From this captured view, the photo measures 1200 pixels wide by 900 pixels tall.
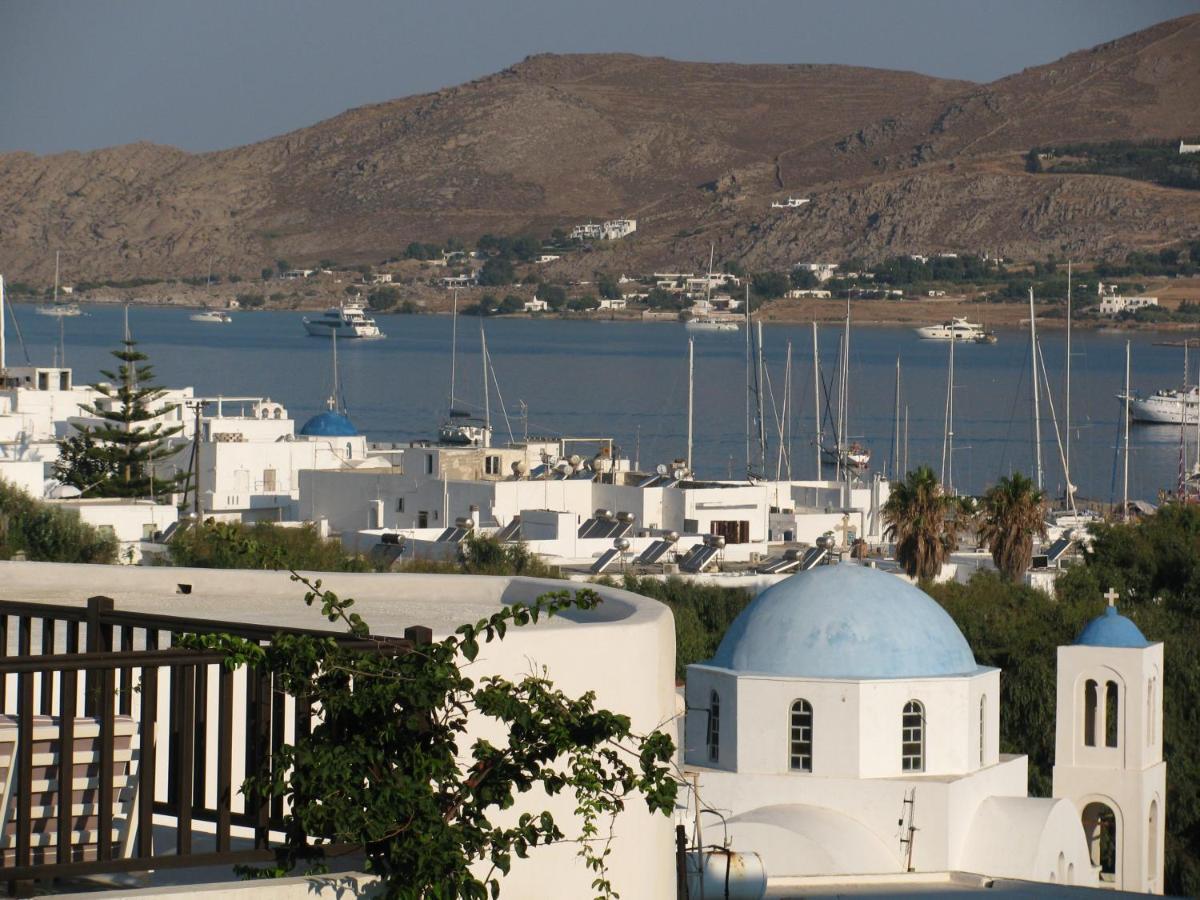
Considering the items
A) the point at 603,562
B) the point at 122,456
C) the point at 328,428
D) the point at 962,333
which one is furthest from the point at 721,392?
the point at 603,562

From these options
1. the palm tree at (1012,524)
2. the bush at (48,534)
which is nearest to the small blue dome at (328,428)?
the bush at (48,534)

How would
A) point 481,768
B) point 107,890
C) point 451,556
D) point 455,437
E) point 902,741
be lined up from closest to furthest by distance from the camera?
point 107,890 < point 481,768 < point 902,741 < point 451,556 < point 455,437

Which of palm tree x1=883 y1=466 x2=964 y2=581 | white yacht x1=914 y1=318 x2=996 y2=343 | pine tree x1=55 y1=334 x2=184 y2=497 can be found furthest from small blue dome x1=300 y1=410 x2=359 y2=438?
white yacht x1=914 y1=318 x2=996 y2=343

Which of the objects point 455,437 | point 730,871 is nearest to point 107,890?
point 730,871

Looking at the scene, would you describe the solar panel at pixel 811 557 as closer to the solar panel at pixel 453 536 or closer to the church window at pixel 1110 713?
the solar panel at pixel 453 536

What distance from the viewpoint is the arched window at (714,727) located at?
72.0ft

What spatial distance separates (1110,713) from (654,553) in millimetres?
21000

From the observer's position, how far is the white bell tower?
24344mm

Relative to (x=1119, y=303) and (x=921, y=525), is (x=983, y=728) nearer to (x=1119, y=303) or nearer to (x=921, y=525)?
(x=921, y=525)

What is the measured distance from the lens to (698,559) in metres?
45.3

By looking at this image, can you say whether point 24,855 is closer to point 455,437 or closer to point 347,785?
point 347,785

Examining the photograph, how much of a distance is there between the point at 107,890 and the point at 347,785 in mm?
594

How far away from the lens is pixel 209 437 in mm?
64562

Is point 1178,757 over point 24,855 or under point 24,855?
under
